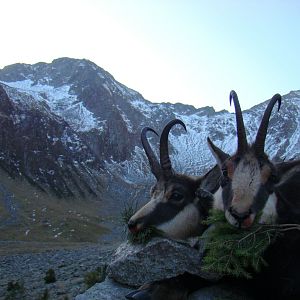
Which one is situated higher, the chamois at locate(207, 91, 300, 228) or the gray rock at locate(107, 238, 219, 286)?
the chamois at locate(207, 91, 300, 228)

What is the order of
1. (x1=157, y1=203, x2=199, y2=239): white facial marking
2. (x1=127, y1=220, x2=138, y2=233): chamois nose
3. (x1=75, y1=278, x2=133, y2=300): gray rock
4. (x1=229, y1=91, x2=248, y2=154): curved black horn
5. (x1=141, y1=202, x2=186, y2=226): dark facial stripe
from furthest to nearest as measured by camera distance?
1. (x1=157, y1=203, x2=199, y2=239): white facial marking
2. (x1=141, y1=202, x2=186, y2=226): dark facial stripe
3. (x1=127, y1=220, x2=138, y2=233): chamois nose
4. (x1=75, y1=278, x2=133, y2=300): gray rock
5. (x1=229, y1=91, x2=248, y2=154): curved black horn

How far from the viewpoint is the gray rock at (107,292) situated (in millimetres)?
8422

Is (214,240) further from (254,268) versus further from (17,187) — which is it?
(17,187)

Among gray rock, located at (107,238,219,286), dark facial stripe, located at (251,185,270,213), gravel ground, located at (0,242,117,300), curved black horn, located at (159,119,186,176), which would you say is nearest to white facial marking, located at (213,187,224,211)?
dark facial stripe, located at (251,185,270,213)

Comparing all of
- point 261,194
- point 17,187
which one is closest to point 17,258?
point 261,194

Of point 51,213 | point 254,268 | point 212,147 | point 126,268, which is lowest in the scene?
point 51,213

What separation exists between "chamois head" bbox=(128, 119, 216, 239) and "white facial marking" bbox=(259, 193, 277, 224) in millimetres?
1708

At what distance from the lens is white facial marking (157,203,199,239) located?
9.02 metres

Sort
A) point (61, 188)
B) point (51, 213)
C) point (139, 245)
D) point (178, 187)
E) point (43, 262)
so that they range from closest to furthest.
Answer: point (139, 245) → point (178, 187) → point (43, 262) → point (51, 213) → point (61, 188)

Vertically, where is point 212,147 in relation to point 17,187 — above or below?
above

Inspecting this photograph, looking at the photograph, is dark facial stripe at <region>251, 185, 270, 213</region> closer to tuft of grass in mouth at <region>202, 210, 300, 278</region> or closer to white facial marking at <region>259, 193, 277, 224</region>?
white facial marking at <region>259, 193, 277, 224</region>

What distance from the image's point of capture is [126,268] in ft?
29.0

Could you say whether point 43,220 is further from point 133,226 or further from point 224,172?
point 224,172

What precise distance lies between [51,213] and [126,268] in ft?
349
